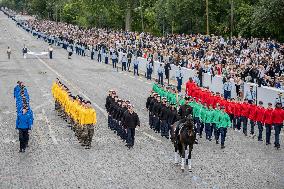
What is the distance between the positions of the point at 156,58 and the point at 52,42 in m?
34.2

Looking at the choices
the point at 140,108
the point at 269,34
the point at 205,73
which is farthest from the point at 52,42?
the point at 140,108

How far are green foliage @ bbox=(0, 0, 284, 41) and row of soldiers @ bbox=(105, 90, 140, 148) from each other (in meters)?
26.8

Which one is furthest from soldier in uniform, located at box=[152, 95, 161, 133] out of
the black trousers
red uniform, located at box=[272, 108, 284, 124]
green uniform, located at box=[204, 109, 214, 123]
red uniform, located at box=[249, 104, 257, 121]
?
the black trousers

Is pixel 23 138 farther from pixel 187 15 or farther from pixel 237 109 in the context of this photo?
pixel 187 15

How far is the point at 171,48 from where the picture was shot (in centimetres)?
4600

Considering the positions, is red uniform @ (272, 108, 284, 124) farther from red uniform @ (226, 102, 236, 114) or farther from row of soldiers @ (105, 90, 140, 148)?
row of soldiers @ (105, 90, 140, 148)

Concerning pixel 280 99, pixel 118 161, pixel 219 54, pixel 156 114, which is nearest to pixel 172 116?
pixel 156 114

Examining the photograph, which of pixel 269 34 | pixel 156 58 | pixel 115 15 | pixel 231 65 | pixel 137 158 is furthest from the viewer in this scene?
pixel 115 15

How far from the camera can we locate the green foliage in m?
48.2

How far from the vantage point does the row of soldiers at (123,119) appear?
19.8 meters

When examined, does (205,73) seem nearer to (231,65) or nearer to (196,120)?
(231,65)

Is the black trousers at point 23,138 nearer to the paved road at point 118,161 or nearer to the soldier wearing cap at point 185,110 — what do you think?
the paved road at point 118,161

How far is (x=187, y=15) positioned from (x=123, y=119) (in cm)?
4691

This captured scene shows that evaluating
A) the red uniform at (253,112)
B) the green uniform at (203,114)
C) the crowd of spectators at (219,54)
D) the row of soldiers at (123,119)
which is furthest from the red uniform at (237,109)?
the crowd of spectators at (219,54)
